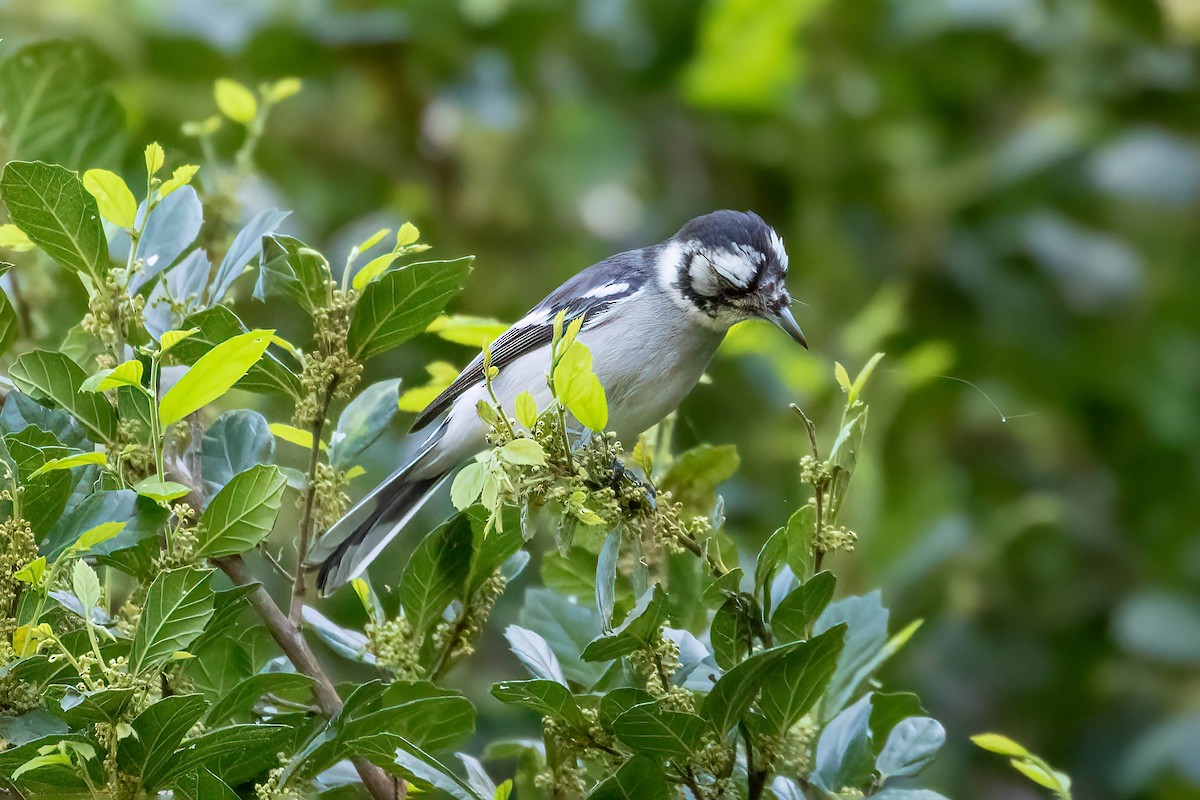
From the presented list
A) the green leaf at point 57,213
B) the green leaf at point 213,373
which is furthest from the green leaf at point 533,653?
the green leaf at point 57,213

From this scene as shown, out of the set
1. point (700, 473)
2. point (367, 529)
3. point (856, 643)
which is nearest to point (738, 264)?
point (700, 473)

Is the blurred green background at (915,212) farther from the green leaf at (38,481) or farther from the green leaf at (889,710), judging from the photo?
the green leaf at (38,481)

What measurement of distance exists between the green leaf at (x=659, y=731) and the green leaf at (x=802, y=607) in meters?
0.19

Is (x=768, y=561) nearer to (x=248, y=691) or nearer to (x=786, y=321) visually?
(x=248, y=691)

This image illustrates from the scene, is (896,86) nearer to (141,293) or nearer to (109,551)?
(141,293)

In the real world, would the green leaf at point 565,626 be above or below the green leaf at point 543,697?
below

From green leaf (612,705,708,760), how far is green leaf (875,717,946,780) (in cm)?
38

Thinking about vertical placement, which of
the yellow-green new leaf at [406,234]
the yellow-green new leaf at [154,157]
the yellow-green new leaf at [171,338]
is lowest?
the yellow-green new leaf at [171,338]

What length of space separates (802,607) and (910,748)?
352 mm

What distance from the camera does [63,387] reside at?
1930 mm

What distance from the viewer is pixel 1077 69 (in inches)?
225

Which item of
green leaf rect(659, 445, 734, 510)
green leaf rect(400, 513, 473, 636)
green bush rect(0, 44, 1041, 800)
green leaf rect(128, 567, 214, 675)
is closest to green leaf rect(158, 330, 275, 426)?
green bush rect(0, 44, 1041, 800)

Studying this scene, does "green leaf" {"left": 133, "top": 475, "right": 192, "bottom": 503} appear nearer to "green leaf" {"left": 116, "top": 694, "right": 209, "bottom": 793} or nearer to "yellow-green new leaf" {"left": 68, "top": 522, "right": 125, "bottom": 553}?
"yellow-green new leaf" {"left": 68, "top": 522, "right": 125, "bottom": 553}

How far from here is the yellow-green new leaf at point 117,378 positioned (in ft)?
5.72
